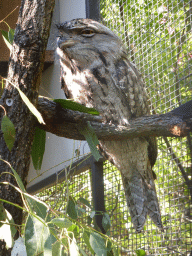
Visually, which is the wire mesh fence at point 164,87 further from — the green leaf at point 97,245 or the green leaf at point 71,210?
the green leaf at point 97,245

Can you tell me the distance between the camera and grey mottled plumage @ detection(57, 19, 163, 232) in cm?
118

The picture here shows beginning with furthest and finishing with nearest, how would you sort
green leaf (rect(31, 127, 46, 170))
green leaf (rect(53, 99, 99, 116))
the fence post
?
the fence post, green leaf (rect(31, 127, 46, 170)), green leaf (rect(53, 99, 99, 116))

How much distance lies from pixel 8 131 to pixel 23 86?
12 cm

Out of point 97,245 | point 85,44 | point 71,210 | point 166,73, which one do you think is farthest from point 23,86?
point 166,73

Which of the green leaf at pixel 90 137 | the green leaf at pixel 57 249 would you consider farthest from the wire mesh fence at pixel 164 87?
the green leaf at pixel 57 249

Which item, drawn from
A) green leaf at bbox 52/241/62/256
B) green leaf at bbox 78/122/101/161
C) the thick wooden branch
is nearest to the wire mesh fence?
the thick wooden branch

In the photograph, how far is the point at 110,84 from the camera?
A: 121cm

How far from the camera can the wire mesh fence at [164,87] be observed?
113 centimetres

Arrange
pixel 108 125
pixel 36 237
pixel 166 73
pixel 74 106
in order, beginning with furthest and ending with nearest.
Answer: pixel 166 73
pixel 108 125
pixel 74 106
pixel 36 237

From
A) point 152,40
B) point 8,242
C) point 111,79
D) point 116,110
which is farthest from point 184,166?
point 8,242

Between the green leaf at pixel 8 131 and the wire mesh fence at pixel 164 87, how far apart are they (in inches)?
21.2

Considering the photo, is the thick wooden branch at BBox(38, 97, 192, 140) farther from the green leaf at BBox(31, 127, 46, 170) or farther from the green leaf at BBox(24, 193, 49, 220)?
the green leaf at BBox(24, 193, 49, 220)

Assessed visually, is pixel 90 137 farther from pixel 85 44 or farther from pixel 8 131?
pixel 85 44

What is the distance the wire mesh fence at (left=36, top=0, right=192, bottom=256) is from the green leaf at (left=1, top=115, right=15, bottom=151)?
1.76ft
